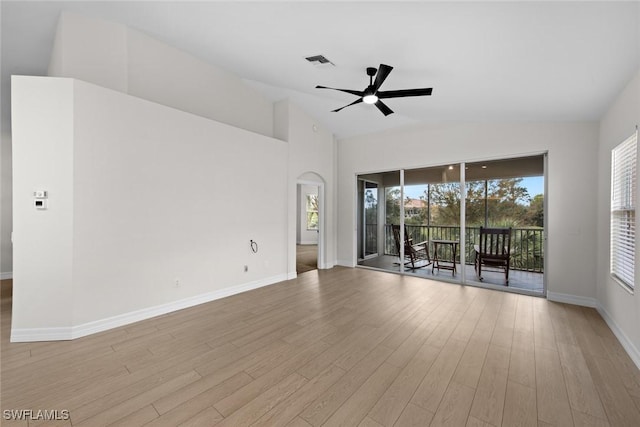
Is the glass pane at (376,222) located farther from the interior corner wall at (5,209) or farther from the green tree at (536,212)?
the interior corner wall at (5,209)

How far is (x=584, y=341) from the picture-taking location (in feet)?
9.01

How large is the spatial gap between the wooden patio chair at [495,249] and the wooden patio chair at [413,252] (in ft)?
3.43

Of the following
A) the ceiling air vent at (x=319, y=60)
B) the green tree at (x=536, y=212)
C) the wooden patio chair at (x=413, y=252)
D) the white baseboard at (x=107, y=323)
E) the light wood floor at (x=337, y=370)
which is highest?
the ceiling air vent at (x=319, y=60)

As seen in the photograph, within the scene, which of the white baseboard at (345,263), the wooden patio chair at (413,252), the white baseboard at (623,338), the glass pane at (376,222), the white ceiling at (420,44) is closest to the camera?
the white ceiling at (420,44)

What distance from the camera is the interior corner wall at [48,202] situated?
8.67 ft

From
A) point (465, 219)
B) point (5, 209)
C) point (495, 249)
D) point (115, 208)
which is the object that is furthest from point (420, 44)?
point (5, 209)

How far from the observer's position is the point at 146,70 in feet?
12.0

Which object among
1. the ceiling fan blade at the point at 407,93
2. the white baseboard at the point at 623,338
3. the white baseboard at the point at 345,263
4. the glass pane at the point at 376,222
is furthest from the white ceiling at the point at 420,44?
the white baseboard at the point at 345,263

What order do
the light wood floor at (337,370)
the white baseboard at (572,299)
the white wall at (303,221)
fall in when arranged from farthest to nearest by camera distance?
the white wall at (303,221), the white baseboard at (572,299), the light wood floor at (337,370)

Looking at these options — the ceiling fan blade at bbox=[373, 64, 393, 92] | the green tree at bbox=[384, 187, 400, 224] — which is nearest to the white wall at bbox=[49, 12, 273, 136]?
the ceiling fan blade at bbox=[373, 64, 393, 92]

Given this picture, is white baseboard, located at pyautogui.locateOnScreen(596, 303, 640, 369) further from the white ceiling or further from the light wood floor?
the white ceiling

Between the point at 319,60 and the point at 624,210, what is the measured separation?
3801 millimetres

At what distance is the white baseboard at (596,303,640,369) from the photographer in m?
2.36

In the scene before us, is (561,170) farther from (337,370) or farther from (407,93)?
(337,370)
